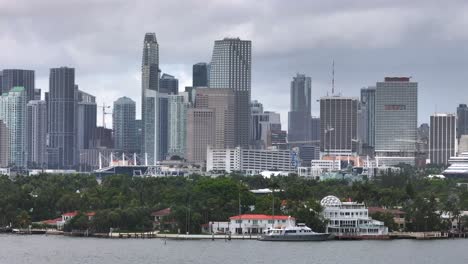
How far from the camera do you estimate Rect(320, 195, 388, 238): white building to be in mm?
136250

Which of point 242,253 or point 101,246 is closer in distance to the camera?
point 242,253

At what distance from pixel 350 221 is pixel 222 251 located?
2544cm

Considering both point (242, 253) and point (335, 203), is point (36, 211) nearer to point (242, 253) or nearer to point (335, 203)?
point (335, 203)

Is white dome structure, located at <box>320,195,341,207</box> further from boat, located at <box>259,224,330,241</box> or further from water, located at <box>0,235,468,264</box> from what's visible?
water, located at <box>0,235,468,264</box>

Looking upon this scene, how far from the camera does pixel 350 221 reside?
138m

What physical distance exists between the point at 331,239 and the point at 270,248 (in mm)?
15215

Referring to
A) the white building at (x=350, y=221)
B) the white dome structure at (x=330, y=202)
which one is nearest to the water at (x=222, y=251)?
the white building at (x=350, y=221)

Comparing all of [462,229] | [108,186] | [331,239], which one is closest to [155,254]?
[331,239]

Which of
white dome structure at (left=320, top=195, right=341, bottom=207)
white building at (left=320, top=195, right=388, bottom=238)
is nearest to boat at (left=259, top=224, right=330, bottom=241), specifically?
white building at (left=320, top=195, right=388, bottom=238)

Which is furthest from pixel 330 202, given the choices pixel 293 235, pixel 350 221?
pixel 293 235

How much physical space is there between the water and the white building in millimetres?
6307

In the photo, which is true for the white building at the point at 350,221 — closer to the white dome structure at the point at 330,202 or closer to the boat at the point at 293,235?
the white dome structure at the point at 330,202

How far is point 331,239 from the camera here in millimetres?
132625

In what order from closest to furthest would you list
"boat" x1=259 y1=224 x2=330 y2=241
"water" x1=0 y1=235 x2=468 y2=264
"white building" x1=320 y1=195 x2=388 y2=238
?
"water" x1=0 y1=235 x2=468 y2=264, "boat" x1=259 y1=224 x2=330 y2=241, "white building" x1=320 y1=195 x2=388 y2=238
